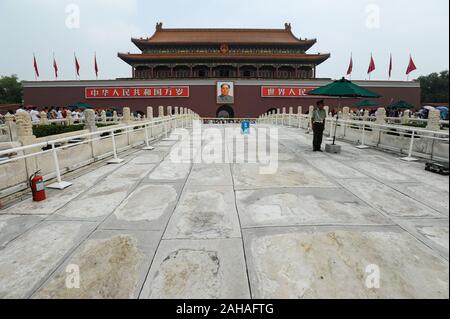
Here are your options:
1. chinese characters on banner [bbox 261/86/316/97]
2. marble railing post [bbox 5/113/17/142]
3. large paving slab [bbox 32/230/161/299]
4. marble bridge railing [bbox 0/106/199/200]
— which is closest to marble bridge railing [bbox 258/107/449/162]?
large paving slab [bbox 32/230/161/299]

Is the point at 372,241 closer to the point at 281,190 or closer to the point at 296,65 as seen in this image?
the point at 281,190

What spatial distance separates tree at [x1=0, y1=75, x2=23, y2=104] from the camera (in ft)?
161

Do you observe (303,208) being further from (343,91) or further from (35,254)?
(343,91)

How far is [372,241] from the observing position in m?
2.84

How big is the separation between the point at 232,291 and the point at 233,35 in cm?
4119

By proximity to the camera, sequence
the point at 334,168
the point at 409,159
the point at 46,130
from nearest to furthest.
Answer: the point at 334,168 < the point at 409,159 < the point at 46,130

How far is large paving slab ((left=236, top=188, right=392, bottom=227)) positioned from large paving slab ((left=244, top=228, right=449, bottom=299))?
24cm

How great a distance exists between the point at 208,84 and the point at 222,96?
2.33m

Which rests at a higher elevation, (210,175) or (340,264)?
(210,175)

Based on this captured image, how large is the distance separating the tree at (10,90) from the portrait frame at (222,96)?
139ft

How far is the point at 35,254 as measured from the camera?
2744mm

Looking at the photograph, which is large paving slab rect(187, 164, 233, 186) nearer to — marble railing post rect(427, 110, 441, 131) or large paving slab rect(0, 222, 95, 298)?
large paving slab rect(0, 222, 95, 298)

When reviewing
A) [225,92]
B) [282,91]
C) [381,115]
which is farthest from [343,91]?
[282,91]
